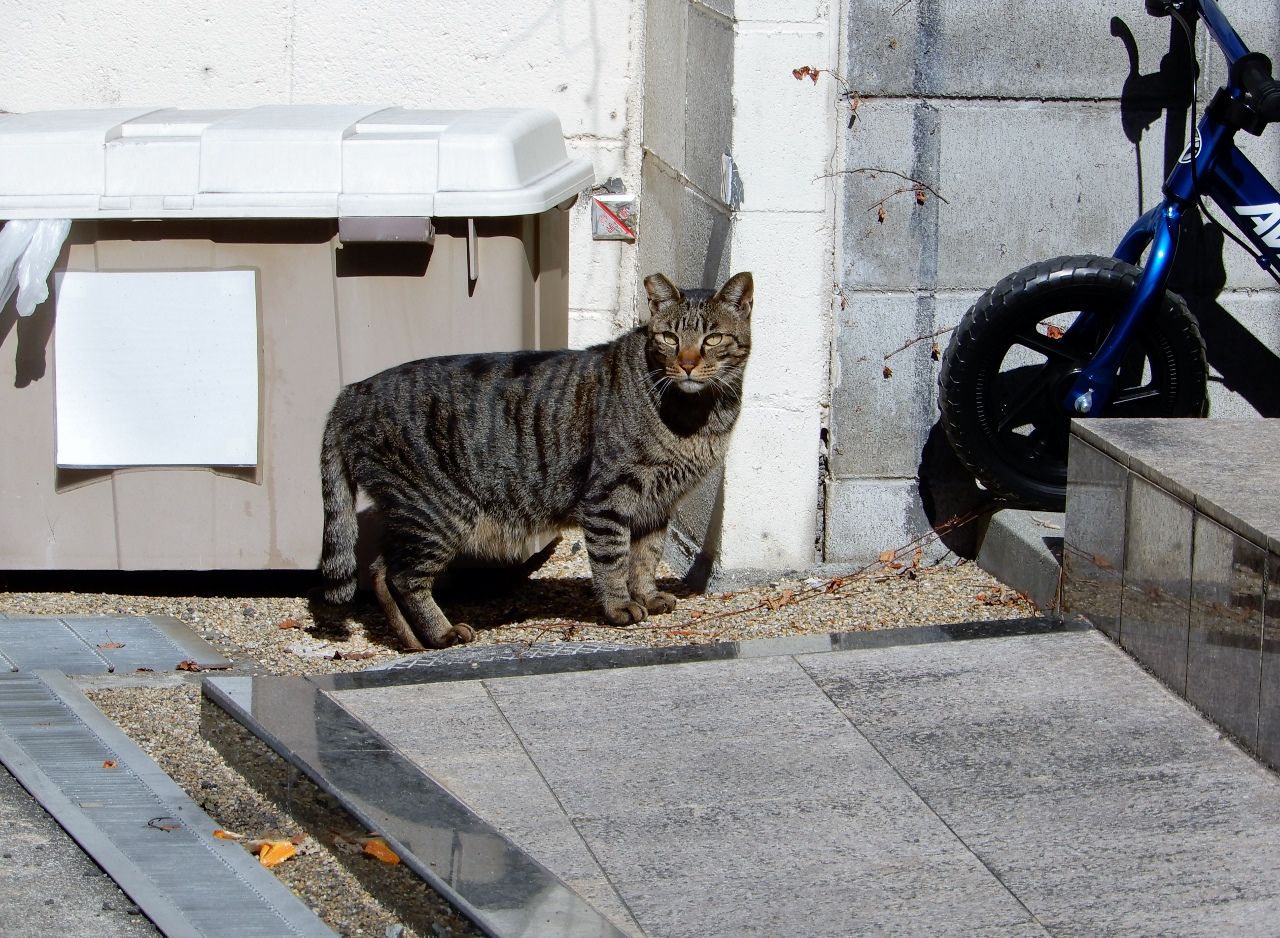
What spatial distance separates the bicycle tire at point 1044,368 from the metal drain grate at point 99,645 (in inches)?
95.4

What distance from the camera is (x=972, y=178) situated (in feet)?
16.8

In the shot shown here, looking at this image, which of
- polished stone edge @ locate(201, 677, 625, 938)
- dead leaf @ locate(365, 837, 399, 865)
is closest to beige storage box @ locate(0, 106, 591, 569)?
polished stone edge @ locate(201, 677, 625, 938)

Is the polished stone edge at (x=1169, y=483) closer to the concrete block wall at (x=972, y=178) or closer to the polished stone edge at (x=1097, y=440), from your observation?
the polished stone edge at (x=1097, y=440)

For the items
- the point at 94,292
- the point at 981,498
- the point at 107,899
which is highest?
the point at 94,292

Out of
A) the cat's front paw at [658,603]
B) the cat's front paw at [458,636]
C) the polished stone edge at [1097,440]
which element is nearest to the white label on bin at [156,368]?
the cat's front paw at [458,636]

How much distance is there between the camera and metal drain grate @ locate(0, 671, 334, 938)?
112 inches

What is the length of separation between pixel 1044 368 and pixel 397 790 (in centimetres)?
271

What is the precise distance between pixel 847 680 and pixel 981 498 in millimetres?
1605

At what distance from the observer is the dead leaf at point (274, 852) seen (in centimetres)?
309

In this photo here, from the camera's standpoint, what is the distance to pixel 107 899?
2.94 meters

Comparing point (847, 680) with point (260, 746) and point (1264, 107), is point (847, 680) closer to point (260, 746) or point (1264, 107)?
point (260, 746)

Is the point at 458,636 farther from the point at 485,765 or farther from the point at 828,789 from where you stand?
the point at 828,789

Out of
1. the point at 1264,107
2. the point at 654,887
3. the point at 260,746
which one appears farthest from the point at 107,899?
the point at 1264,107

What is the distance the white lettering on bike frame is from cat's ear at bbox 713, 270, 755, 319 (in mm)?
1514
